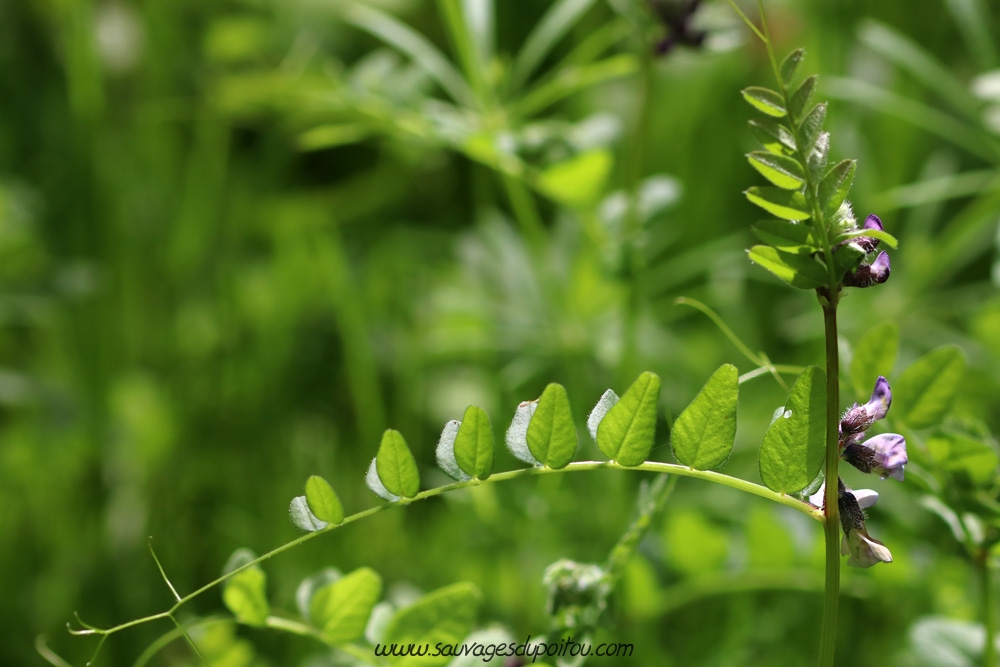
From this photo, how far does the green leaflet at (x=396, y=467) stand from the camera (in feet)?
1.35

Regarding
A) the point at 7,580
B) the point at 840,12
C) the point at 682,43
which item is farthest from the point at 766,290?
the point at 7,580

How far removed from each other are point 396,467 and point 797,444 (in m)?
0.16

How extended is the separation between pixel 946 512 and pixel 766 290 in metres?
0.80

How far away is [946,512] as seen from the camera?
20.4 inches

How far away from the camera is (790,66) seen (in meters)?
0.35

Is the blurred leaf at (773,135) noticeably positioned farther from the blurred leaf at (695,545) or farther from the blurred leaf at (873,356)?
the blurred leaf at (695,545)

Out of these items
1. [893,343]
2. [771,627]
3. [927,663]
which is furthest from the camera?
[771,627]

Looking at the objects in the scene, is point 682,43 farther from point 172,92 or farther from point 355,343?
point 172,92

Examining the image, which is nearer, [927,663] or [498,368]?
[927,663]

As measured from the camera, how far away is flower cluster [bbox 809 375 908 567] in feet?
1.20

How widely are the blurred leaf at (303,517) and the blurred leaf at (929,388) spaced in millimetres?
279

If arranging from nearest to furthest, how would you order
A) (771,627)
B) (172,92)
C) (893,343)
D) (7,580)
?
(893,343) → (771,627) → (7,580) → (172,92)

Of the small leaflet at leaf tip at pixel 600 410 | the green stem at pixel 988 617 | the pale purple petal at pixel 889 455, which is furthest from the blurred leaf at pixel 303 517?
the green stem at pixel 988 617

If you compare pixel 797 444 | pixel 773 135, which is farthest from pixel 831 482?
pixel 773 135
